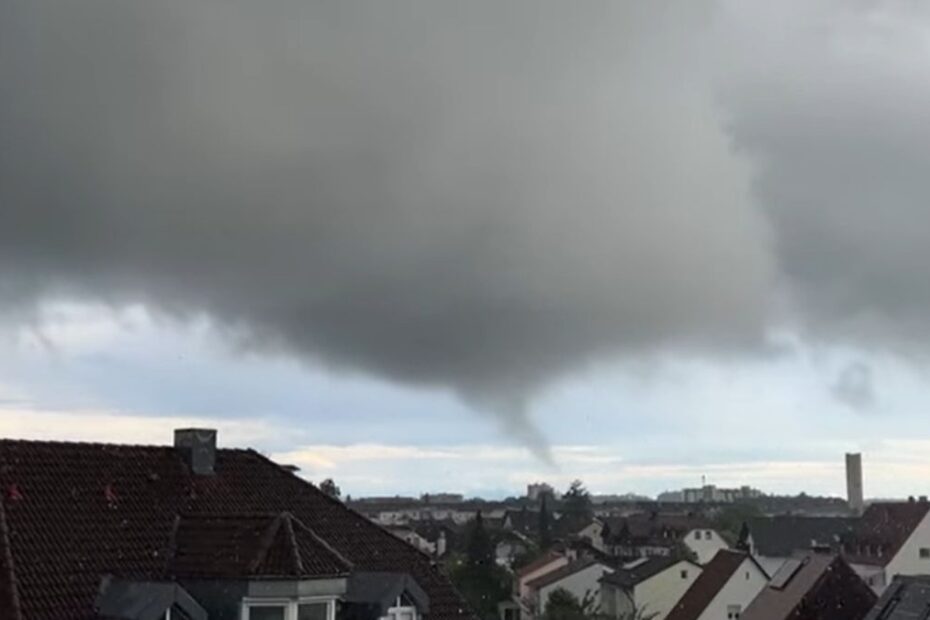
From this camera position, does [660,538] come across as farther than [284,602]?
Yes

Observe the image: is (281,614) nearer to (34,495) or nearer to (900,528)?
(34,495)

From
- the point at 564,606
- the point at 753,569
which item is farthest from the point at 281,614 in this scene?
the point at 564,606

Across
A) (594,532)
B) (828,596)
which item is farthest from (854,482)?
(828,596)

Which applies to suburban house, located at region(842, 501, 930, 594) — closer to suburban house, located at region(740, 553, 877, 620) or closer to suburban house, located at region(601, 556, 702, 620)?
suburban house, located at region(601, 556, 702, 620)

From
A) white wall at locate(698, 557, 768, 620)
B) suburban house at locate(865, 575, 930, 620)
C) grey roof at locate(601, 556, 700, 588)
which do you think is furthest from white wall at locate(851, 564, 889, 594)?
suburban house at locate(865, 575, 930, 620)

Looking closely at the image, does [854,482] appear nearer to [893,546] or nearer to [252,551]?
[893,546]
